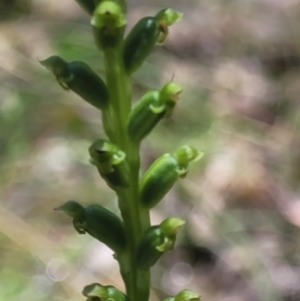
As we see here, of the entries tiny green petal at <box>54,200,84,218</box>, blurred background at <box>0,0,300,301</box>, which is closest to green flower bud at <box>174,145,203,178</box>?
tiny green petal at <box>54,200,84,218</box>

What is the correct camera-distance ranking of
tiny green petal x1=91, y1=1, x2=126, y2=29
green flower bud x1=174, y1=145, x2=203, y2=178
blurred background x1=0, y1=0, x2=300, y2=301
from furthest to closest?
blurred background x1=0, y1=0, x2=300, y2=301, green flower bud x1=174, y1=145, x2=203, y2=178, tiny green petal x1=91, y1=1, x2=126, y2=29

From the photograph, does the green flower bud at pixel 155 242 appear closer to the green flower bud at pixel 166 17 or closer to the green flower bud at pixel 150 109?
the green flower bud at pixel 150 109

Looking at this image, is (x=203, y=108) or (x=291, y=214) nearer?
(x=291, y=214)

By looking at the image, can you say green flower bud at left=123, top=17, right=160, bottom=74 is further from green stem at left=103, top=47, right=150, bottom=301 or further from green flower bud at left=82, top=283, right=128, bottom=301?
green flower bud at left=82, top=283, right=128, bottom=301

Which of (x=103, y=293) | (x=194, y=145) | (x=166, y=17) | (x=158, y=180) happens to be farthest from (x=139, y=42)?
(x=194, y=145)

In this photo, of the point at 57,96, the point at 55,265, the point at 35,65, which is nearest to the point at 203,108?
the point at 57,96

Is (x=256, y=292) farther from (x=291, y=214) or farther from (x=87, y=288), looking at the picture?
(x=87, y=288)

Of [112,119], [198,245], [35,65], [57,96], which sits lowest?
[112,119]
